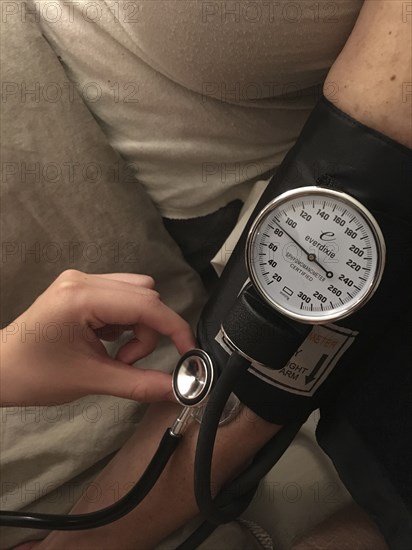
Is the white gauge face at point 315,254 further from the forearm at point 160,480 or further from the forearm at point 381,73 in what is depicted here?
the forearm at point 160,480

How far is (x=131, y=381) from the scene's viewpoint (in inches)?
29.2

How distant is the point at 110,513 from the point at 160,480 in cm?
7

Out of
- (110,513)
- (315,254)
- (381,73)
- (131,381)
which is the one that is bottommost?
(110,513)

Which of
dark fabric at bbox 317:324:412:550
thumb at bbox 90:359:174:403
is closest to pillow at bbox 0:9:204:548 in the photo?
thumb at bbox 90:359:174:403

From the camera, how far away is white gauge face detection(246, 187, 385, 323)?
58 cm

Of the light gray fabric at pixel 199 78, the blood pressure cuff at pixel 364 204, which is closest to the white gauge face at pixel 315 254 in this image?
the blood pressure cuff at pixel 364 204

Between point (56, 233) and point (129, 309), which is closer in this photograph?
point (129, 309)

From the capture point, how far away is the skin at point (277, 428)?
0.58 metres

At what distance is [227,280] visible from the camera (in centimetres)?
69

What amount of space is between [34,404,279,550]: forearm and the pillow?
0.06 meters

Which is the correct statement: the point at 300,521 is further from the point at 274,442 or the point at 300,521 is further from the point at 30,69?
the point at 30,69

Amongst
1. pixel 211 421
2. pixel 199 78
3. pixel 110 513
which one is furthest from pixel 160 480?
pixel 199 78

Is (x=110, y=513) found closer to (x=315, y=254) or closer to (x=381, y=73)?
(x=315, y=254)

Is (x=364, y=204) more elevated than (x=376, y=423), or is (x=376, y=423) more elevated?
(x=364, y=204)
